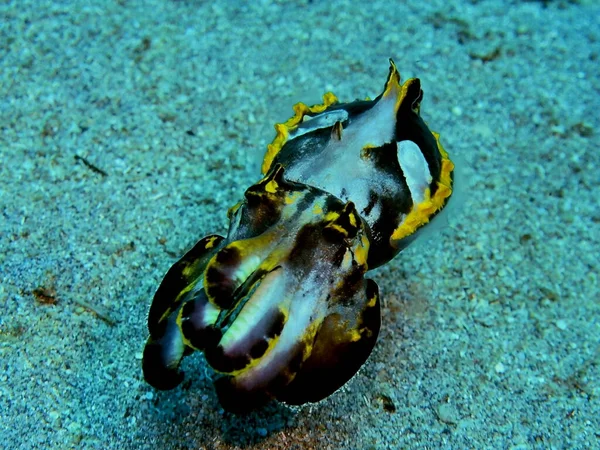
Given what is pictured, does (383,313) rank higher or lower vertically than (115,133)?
lower

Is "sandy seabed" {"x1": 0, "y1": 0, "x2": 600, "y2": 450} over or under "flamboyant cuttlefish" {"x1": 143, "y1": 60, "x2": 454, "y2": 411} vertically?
under

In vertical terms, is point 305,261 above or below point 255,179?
above

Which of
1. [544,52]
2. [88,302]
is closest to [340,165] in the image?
[88,302]

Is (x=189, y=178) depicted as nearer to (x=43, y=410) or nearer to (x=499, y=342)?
(x=43, y=410)

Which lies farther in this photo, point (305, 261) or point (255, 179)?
point (255, 179)

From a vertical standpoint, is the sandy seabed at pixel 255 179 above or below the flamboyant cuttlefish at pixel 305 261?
below

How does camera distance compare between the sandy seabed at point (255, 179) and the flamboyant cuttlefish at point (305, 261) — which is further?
the sandy seabed at point (255, 179)

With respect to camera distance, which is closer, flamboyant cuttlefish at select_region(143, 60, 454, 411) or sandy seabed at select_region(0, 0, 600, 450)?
flamboyant cuttlefish at select_region(143, 60, 454, 411)

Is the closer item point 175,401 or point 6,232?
point 175,401
